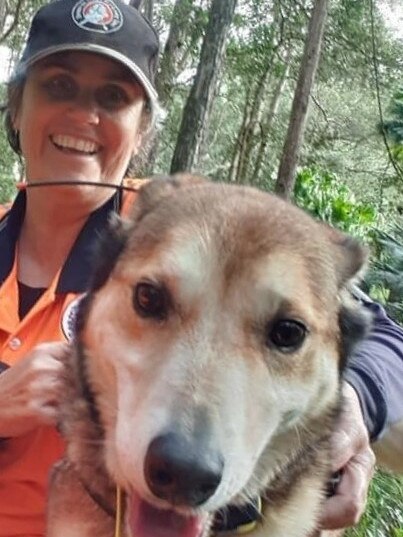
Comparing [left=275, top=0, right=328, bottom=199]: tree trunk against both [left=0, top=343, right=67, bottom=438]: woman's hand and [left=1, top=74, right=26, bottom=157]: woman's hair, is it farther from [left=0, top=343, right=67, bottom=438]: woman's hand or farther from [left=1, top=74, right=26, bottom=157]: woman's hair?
[left=0, top=343, right=67, bottom=438]: woman's hand

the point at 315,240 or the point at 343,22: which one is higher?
the point at 343,22

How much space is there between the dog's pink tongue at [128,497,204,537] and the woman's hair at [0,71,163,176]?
5.84ft

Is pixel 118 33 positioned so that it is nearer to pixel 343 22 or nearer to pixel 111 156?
pixel 111 156

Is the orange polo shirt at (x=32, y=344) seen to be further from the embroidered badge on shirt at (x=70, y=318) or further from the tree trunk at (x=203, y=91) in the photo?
the tree trunk at (x=203, y=91)

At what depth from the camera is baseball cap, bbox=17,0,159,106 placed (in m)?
3.10

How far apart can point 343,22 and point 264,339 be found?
57.9ft

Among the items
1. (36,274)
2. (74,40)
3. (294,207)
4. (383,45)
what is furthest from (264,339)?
(383,45)

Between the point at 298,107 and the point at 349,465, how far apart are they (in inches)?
393

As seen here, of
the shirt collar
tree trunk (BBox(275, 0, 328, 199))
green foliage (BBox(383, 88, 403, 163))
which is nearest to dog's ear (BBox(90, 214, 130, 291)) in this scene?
the shirt collar

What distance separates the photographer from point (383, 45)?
2178 cm

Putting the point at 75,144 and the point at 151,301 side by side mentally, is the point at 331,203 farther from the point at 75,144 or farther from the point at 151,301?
the point at 151,301

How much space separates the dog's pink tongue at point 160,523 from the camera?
1933mm

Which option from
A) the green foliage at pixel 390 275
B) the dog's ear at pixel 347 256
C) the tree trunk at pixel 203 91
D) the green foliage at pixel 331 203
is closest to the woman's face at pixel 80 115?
the dog's ear at pixel 347 256

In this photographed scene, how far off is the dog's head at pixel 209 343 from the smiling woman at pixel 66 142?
0.63 m
